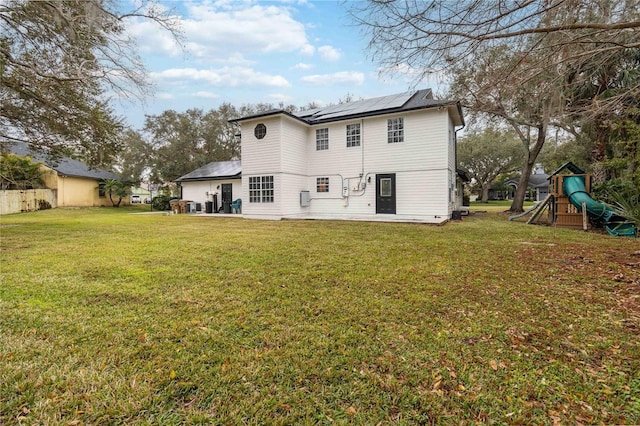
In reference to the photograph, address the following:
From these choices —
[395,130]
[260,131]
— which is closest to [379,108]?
[395,130]

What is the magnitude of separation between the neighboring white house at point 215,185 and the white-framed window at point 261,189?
3875mm

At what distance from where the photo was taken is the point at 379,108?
13.6 meters

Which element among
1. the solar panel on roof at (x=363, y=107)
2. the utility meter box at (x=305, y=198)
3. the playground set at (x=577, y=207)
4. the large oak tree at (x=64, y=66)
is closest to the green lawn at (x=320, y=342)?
the playground set at (x=577, y=207)

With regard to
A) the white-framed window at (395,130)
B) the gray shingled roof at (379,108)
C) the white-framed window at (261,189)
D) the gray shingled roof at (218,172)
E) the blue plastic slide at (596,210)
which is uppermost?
the gray shingled roof at (379,108)

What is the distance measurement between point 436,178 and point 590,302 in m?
9.31

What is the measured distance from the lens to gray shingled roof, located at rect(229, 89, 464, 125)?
1235 cm

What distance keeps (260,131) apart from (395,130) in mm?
6017

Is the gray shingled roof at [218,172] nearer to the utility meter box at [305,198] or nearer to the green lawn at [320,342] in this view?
the utility meter box at [305,198]

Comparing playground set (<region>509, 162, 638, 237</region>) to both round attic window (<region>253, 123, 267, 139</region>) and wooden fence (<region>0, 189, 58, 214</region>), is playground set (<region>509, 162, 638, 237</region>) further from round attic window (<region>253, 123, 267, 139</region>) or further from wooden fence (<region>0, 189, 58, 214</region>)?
wooden fence (<region>0, 189, 58, 214</region>)

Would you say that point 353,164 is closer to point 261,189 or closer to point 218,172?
point 261,189

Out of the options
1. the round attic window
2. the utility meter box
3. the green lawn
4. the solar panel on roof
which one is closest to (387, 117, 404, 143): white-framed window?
the solar panel on roof

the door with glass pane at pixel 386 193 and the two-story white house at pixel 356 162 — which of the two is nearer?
the two-story white house at pixel 356 162

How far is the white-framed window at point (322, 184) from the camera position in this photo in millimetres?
14764

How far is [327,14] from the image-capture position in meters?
5.66
